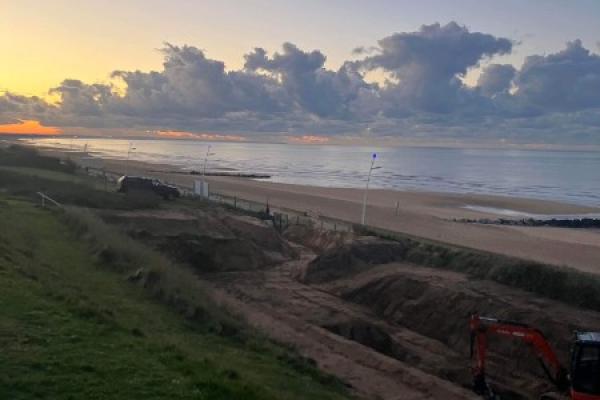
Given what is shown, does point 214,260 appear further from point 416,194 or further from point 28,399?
point 416,194

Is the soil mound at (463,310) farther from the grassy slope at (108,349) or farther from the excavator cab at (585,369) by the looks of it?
the grassy slope at (108,349)

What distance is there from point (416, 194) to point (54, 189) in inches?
2002

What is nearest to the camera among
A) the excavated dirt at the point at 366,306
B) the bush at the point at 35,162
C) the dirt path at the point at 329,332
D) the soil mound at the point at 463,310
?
the dirt path at the point at 329,332

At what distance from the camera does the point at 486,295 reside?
23.4m

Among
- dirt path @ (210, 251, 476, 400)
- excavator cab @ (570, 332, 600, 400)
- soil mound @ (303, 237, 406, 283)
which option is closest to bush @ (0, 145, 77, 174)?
dirt path @ (210, 251, 476, 400)

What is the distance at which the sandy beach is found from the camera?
137ft

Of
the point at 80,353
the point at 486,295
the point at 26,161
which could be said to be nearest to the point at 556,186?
the point at 26,161

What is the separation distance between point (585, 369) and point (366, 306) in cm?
1323

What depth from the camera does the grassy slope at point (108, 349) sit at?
978 centimetres

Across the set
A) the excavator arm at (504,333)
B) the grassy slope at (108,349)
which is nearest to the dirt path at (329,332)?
the excavator arm at (504,333)

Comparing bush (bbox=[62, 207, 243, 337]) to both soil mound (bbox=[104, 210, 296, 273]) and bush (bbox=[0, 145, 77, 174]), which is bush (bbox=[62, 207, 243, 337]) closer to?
soil mound (bbox=[104, 210, 296, 273])

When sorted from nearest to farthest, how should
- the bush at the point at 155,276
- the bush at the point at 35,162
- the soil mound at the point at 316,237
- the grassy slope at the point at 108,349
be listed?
the grassy slope at the point at 108,349
the bush at the point at 155,276
the soil mound at the point at 316,237
the bush at the point at 35,162

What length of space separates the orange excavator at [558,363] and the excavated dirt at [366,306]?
3.47ft

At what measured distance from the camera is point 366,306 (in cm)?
2645
